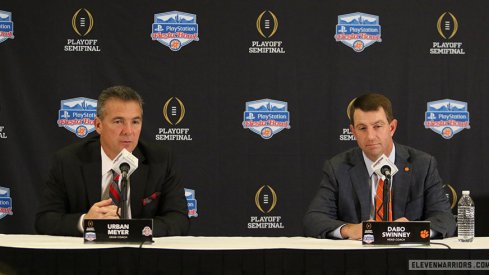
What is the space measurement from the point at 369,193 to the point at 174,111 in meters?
2.09

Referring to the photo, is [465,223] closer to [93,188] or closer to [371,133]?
[371,133]

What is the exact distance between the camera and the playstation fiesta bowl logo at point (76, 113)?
5.37 metres

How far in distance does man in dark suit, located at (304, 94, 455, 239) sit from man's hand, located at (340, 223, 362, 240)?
28cm

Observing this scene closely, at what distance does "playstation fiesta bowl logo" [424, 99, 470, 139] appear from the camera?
536cm

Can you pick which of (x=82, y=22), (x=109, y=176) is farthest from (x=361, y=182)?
(x=82, y=22)

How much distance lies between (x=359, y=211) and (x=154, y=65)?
2259 mm

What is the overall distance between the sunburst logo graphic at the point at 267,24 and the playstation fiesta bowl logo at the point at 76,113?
1.31 m

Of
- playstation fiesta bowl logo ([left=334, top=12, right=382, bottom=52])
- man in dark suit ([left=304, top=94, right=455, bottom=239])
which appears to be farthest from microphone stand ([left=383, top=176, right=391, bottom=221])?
playstation fiesta bowl logo ([left=334, top=12, right=382, bottom=52])

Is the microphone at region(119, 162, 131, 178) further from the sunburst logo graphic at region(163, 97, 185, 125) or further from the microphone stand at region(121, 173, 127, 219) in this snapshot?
the sunburst logo graphic at region(163, 97, 185, 125)

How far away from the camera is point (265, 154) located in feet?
17.7
